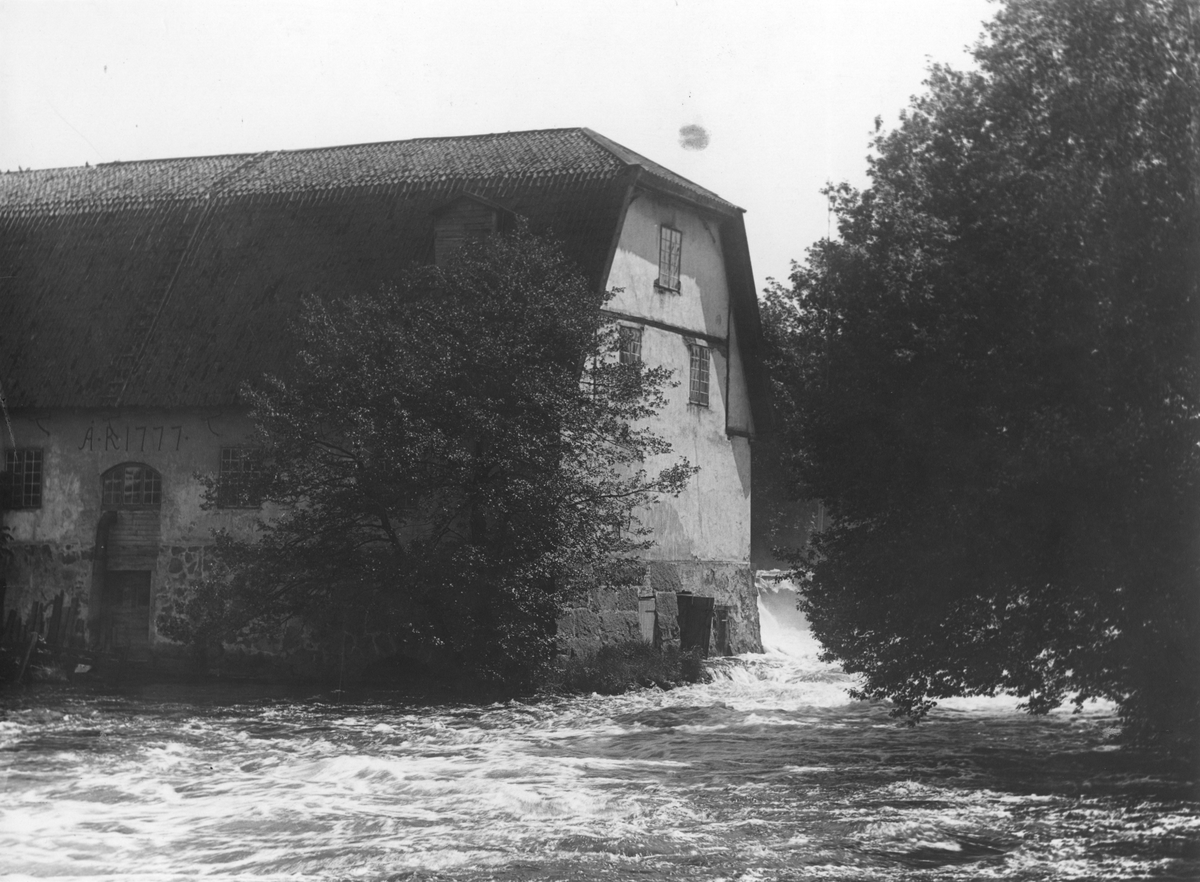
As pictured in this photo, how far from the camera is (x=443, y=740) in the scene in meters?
17.0

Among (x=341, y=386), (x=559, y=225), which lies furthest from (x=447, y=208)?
(x=341, y=386)

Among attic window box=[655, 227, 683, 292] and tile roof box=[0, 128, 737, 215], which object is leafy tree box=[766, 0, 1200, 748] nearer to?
tile roof box=[0, 128, 737, 215]

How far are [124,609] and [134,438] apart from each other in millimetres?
3049

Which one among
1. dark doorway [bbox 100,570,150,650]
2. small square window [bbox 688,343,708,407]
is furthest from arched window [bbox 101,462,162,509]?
small square window [bbox 688,343,708,407]

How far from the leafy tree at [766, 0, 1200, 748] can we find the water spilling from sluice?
142 cm

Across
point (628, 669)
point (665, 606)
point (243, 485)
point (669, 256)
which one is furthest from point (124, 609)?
point (669, 256)

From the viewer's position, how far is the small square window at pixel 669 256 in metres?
25.3

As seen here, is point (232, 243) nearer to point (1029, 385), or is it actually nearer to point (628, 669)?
point (628, 669)

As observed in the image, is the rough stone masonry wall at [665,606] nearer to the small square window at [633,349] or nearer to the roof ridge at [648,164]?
the small square window at [633,349]

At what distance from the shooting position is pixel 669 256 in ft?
83.9

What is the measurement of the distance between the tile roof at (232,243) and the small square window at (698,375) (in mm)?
2662

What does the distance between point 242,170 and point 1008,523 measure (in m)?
18.6

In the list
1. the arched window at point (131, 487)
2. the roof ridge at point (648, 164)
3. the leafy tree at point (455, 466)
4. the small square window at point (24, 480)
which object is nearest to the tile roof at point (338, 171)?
the roof ridge at point (648, 164)

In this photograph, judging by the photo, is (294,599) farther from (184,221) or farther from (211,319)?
(184,221)
